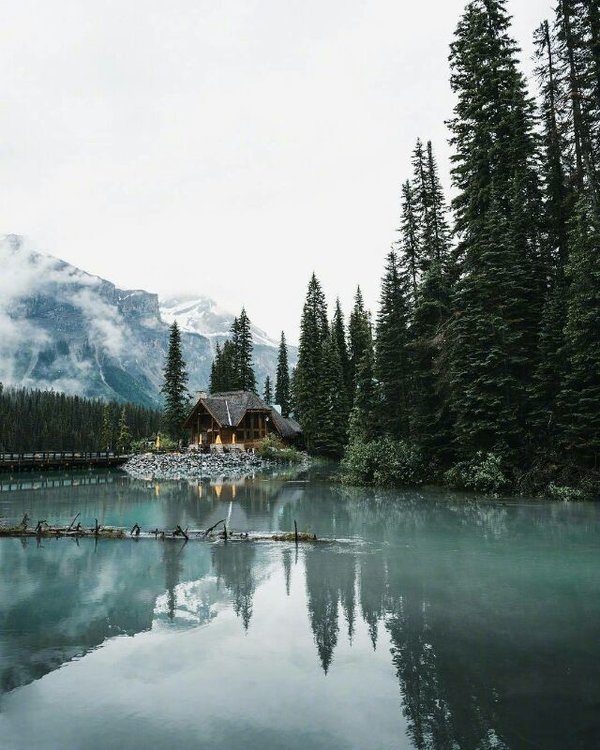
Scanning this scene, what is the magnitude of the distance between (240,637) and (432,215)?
118ft

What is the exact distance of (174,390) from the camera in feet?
237

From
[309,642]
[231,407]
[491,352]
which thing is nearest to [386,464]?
[491,352]

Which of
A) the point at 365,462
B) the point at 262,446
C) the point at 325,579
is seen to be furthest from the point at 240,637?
the point at 262,446

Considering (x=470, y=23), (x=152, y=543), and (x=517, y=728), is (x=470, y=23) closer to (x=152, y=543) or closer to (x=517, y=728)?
(x=152, y=543)

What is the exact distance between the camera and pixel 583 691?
7.98 meters

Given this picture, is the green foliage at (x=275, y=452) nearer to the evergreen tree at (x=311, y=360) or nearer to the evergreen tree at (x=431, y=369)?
the evergreen tree at (x=311, y=360)

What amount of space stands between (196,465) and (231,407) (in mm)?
12630

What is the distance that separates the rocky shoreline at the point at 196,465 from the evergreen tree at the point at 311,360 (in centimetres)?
947

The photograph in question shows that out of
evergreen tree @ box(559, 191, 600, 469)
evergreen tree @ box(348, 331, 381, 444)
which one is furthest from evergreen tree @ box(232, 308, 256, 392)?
evergreen tree @ box(559, 191, 600, 469)

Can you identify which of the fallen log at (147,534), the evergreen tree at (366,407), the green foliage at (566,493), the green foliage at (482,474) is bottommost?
the fallen log at (147,534)

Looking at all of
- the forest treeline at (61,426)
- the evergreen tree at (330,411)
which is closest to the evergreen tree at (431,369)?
the evergreen tree at (330,411)

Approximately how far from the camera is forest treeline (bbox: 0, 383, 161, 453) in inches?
4227

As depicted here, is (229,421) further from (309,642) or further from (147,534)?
(309,642)

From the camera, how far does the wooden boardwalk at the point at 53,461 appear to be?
62.2 m
